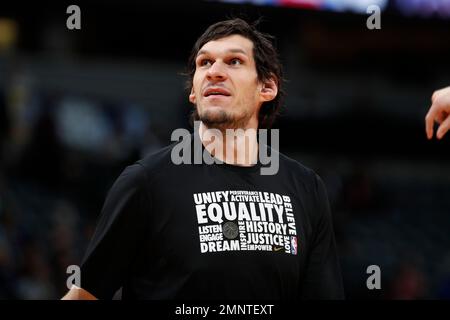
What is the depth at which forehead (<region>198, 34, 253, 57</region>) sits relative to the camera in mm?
3984

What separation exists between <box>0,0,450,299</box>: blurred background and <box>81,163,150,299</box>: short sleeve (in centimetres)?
532

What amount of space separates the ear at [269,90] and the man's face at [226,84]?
79 millimetres

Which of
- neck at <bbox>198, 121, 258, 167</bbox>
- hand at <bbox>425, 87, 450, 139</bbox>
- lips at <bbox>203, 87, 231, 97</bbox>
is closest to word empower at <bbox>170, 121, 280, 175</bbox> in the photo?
neck at <bbox>198, 121, 258, 167</bbox>

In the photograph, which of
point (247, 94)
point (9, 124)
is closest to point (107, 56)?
point (9, 124)

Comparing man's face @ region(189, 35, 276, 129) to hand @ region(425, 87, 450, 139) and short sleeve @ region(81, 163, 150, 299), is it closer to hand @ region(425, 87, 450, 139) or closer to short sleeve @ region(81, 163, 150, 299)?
short sleeve @ region(81, 163, 150, 299)

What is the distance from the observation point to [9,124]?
11.9m

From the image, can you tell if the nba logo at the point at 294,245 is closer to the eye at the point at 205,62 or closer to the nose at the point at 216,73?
the nose at the point at 216,73

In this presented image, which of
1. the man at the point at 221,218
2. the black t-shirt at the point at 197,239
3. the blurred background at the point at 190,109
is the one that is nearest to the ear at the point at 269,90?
the man at the point at 221,218

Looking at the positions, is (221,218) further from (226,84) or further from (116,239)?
(226,84)

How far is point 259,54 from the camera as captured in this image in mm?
4129

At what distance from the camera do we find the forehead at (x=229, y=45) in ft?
13.1

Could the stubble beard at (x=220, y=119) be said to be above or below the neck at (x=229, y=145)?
above

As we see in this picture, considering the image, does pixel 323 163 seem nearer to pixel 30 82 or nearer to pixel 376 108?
pixel 376 108

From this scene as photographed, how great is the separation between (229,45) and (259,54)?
0.67 feet
